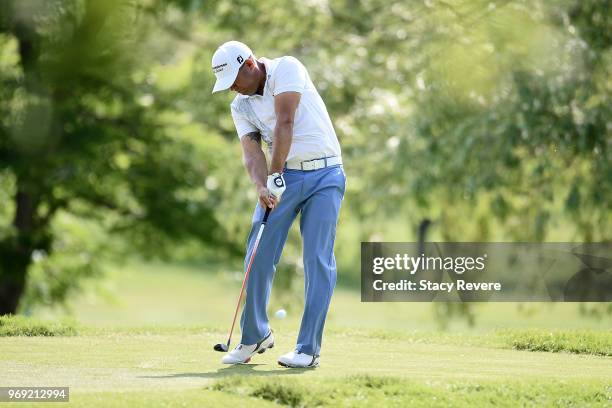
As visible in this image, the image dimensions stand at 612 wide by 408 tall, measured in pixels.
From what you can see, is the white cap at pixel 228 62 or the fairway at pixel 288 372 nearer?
the fairway at pixel 288 372

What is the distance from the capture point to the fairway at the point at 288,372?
608 cm

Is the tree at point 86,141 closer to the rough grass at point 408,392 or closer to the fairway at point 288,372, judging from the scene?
the fairway at point 288,372

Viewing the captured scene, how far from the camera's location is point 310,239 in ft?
22.4

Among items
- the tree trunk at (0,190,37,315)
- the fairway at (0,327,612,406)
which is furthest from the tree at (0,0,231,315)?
the fairway at (0,327,612,406)

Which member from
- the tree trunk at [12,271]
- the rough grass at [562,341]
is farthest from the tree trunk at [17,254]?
the rough grass at [562,341]

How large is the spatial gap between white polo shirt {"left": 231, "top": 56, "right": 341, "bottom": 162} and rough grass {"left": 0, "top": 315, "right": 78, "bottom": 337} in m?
2.91

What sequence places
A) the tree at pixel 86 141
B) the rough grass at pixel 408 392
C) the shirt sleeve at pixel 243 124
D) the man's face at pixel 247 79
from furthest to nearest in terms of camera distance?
1. the tree at pixel 86 141
2. the shirt sleeve at pixel 243 124
3. the man's face at pixel 247 79
4. the rough grass at pixel 408 392

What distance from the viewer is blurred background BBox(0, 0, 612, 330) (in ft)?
42.4

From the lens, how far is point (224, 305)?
61.7 meters

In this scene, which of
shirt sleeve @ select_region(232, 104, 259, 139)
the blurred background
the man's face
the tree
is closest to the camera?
the man's face

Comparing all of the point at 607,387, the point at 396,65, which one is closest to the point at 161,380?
the point at 607,387

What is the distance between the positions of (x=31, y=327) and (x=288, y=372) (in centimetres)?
296

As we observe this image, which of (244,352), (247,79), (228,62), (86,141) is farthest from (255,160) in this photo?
(86,141)

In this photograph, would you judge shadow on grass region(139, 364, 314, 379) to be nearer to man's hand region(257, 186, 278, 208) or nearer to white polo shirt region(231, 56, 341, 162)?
man's hand region(257, 186, 278, 208)
